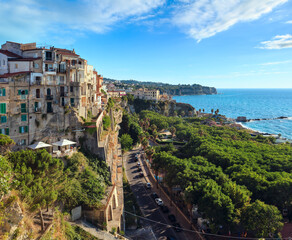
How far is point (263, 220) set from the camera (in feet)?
68.8

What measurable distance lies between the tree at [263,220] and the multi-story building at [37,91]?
26374 millimetres

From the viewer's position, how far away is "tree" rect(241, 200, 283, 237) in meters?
20.9

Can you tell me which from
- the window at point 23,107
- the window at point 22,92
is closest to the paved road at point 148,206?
the window at point 23,107

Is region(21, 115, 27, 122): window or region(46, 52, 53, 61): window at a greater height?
region(46, 52, 53, 61): window

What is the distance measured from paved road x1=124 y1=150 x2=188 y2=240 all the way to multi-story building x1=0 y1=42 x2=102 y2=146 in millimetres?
17441

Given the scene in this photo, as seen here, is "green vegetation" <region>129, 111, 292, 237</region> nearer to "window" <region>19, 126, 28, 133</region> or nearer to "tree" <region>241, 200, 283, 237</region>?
"tree" <region>241, 200, 283, 237</region>

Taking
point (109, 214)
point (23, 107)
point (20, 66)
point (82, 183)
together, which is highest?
point (20, 66)

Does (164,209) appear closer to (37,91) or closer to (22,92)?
(37,91)

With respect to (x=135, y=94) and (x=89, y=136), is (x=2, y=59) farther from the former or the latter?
(x=135, y=94)

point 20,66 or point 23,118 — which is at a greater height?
point 20,66

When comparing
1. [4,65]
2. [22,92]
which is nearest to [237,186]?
[22,92]

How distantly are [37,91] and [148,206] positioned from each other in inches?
972

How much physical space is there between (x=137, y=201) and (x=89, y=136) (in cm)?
1389

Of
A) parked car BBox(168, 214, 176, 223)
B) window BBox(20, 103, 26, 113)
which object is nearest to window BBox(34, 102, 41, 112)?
window BBox(20, 103, 26, 113)
